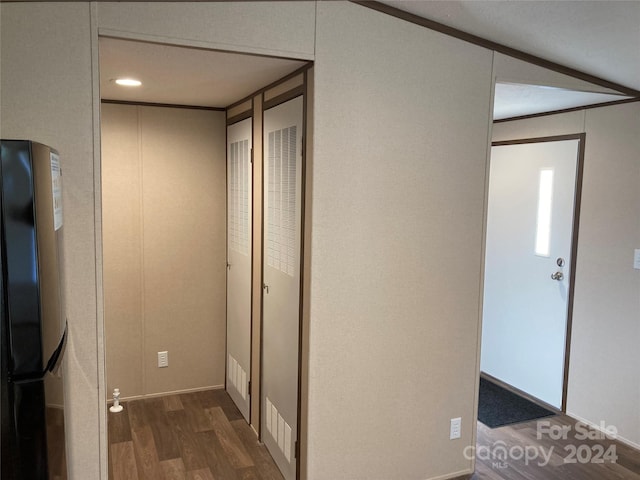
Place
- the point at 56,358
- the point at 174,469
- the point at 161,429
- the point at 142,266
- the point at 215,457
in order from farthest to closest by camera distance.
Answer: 1. the point at 142,266
2. the point at 161,429
3. the point at 215,457
4. the point at 174,469
5. the point at 56,358

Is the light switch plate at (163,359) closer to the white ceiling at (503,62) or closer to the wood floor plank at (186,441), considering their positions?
the wood floor plank at (186,441)

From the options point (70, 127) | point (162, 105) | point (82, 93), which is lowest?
point (70, 127)

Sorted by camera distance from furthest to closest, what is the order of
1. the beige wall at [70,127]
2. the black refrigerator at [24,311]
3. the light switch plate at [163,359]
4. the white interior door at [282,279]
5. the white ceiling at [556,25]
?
1. the light switch plate at [163,359]
2. the white interior door at [282,279]
3. the white ceiling at [556,25]
4. the beige wall at [70,127]
5. the black refrigerator at [24,311]

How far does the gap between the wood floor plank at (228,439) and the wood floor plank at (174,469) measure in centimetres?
27

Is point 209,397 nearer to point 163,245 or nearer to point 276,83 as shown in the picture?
point 163,245

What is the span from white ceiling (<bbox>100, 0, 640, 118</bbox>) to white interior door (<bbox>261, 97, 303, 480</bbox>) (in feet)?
1.04

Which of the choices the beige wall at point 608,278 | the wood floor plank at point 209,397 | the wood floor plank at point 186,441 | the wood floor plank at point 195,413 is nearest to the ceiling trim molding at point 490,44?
the beige wall at point 608,278

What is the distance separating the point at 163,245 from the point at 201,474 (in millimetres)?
1590

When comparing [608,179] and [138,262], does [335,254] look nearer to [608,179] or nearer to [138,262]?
[138,262]

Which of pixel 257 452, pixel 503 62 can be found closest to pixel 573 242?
pixel 503 62

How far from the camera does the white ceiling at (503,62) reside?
2217 mm

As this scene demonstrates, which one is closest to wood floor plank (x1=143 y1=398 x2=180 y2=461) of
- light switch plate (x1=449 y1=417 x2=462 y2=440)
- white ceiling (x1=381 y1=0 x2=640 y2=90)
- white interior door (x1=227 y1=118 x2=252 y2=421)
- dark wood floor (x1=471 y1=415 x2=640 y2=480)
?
white interior door (x1=227 y1=118 x2=252 y2=421)

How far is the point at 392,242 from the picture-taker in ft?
8.43

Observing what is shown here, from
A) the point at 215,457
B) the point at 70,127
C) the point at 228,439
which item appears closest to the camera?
the point at 70,127
